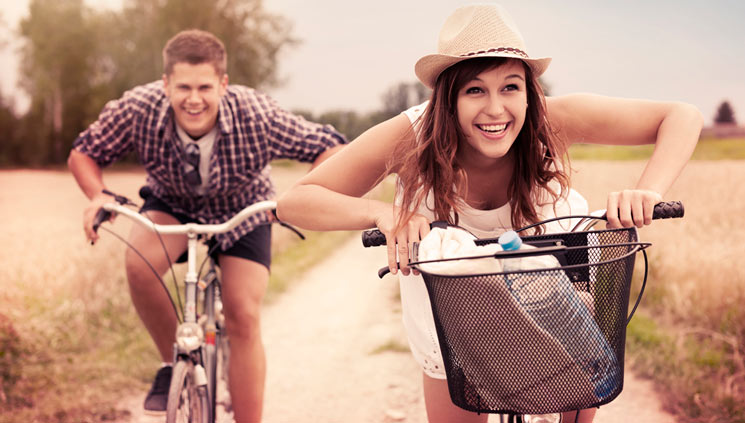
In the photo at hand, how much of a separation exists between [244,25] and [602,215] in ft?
108

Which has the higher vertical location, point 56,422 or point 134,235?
point 134,235

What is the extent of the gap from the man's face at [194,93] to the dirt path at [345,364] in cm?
211

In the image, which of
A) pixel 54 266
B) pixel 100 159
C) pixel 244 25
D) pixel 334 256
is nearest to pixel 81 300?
pixel 54 266

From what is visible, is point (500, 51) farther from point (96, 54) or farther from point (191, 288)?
point (96, 54)

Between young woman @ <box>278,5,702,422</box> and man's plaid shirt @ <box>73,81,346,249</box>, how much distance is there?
1.38m

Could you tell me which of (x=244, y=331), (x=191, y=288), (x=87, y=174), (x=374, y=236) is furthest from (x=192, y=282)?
(x=374, y=236)

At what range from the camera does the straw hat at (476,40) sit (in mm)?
2184

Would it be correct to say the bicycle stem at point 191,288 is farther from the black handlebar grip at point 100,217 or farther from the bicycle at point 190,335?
the black handlebar grip at point 100,217

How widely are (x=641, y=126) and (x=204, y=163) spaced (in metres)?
2.17

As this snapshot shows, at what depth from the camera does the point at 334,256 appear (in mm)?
10359

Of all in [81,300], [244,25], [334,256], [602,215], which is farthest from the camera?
[244,25]

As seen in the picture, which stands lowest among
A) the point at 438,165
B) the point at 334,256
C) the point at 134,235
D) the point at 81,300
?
the point at 334,256

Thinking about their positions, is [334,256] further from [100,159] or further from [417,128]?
[417,128]

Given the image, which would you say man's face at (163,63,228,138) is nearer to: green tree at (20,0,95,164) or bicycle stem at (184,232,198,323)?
bicycle stem at (184,232,198,323)
